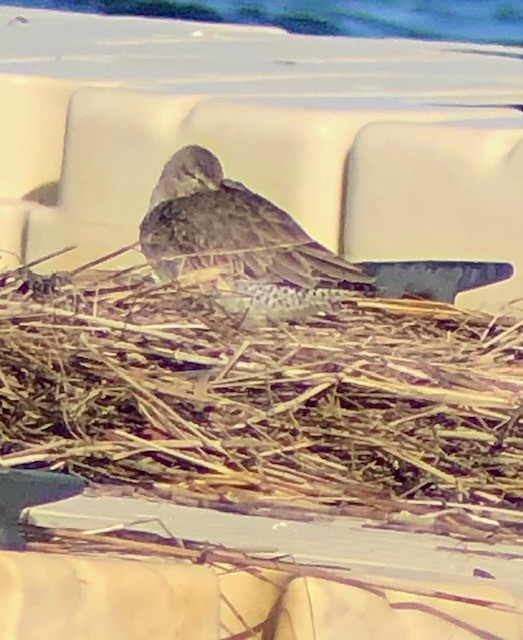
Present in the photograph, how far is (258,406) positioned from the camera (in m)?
1.66

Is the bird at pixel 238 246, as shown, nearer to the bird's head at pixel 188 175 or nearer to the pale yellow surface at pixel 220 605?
the bird's head at pixel 188 175

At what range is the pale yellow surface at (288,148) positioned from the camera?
1997 mm

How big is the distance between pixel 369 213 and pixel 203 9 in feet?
9.88

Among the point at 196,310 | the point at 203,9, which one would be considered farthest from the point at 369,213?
the point at 203,9

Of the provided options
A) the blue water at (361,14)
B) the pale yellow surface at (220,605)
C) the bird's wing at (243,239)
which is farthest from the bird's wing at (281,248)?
the blue water at (361,14)

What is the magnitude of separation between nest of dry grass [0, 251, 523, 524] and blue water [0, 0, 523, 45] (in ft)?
10.3

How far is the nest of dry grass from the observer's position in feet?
5.05

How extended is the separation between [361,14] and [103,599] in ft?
15.0

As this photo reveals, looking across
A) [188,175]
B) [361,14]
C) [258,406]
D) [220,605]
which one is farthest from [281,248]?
[361,14]

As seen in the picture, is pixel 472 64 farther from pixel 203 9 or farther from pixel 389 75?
pixel 203 9

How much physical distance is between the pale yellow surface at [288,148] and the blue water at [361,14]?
2225mm

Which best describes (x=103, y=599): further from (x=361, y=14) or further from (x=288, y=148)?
(x=361, y=14)

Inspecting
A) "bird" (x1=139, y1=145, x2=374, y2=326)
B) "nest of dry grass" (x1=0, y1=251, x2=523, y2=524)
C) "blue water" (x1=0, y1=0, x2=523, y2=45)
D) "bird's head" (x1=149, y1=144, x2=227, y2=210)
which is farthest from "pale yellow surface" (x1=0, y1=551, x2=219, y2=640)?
"blue water" (x1=0, y1=0, x2=523, y2=45)

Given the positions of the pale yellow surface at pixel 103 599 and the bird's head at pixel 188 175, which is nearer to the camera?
the pale yellow surface at pixel 103 599
